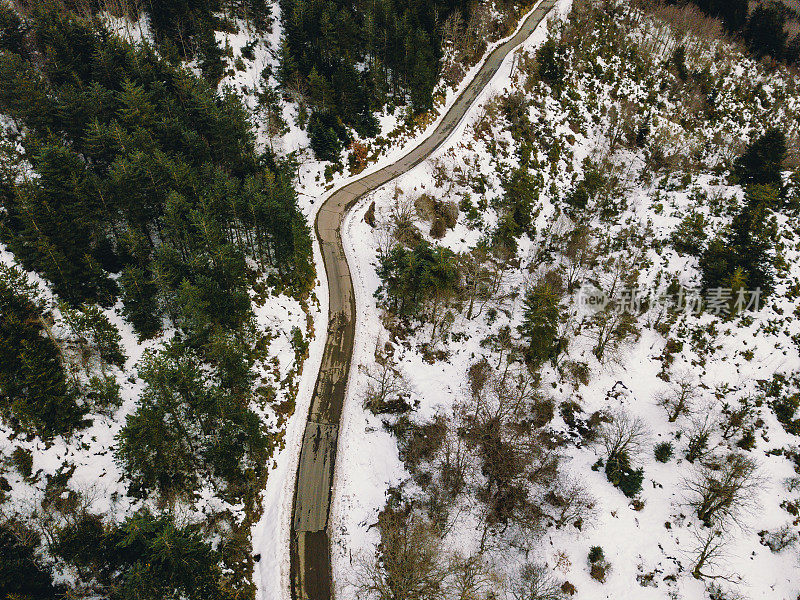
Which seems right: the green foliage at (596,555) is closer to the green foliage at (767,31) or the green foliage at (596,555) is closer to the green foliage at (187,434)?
the green foliage at (187,434)

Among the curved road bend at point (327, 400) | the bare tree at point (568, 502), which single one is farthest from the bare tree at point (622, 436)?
the curved road bend at point (327, 400)

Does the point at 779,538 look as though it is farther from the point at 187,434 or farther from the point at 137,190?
the point at 137,190

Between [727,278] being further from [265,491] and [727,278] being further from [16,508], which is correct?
[16,508]

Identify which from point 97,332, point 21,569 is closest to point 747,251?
point 97,332

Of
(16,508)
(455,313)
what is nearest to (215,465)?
(16,508)

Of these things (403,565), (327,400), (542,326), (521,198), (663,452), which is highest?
(521,198)

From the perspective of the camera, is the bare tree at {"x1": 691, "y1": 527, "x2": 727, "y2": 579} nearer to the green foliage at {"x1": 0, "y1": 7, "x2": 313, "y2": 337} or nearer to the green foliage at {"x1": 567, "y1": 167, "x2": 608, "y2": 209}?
the green foliage at {"x1": 567, "y1": 167, "x2": 608, "y2": 209}

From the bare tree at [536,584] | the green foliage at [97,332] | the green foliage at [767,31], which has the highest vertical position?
the green foliage at [767,31]
